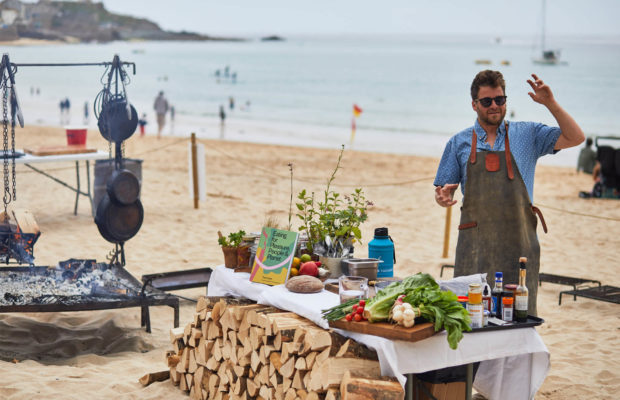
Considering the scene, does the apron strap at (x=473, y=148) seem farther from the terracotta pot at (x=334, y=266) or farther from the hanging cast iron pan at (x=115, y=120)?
the hanging cast iron pan at (x=115, y=120)

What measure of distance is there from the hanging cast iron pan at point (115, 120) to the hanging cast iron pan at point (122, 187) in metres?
0.31

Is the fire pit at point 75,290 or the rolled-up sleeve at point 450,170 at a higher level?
the rolled-up sleeve at point 450,170

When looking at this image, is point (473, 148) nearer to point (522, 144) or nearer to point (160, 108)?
point (522, 144)

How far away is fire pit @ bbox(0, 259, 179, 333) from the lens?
16.3 feet

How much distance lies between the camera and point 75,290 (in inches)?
209

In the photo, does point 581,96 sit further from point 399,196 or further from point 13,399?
point 13,399

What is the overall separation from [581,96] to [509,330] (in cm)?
4347

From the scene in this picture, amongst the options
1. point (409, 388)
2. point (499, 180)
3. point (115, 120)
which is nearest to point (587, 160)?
point (115, 120)

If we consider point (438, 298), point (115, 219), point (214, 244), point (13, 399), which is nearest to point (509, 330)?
point (438, 298)

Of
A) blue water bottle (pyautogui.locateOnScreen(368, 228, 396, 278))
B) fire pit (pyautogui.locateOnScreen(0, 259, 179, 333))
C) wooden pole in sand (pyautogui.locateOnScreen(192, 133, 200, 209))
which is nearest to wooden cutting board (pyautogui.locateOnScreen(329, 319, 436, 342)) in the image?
blue water bottle (pyautogui.locateOnScreen(368, 228, 396, 278))

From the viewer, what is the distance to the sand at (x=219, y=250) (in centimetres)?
472

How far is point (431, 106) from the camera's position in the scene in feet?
131

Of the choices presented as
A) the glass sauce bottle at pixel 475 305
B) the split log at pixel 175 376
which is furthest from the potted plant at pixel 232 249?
the glass sauce bottle at pixel 475 305

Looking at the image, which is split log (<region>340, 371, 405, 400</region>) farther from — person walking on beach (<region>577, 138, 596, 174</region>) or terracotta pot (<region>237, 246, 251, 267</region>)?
person walking on beach (<region>577, 138, 596, 174</region>)
